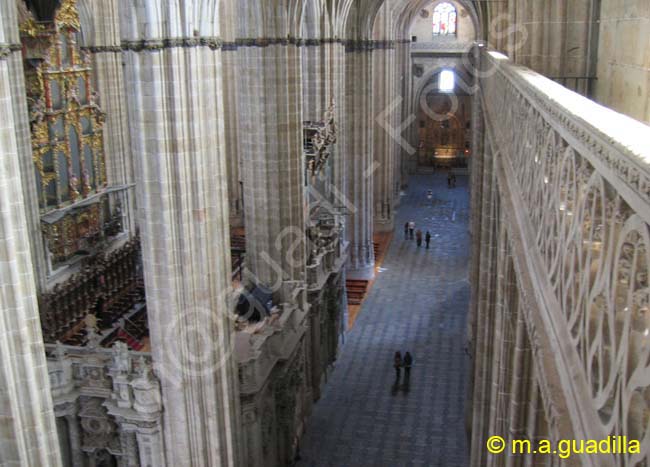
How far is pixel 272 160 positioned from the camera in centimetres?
1445

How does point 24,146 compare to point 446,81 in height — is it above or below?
below

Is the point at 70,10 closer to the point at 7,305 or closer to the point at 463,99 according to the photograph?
the point at 7,305

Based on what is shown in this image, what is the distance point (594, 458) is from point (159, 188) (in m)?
7.43

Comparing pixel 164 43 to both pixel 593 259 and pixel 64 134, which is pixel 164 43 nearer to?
pixel 593 259

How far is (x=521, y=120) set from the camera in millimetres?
5328

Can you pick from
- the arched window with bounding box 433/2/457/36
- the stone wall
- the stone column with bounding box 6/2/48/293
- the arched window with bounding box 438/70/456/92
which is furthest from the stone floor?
the arched window with bounding box 433/2/457/36

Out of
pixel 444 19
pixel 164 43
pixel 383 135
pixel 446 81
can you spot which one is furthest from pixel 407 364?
pixel 444 19

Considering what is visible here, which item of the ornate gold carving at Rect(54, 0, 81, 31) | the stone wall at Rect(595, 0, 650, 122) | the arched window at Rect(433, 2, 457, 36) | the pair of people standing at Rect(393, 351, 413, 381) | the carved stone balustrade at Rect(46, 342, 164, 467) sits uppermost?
the arched window at Rect(433, 2, 457, 36)

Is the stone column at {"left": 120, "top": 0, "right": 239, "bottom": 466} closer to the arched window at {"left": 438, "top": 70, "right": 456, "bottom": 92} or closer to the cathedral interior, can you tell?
the cathedral interior

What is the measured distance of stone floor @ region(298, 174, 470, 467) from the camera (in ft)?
50.3

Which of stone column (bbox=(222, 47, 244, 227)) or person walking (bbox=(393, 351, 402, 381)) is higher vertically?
stone column (bbox=(222, 47, 244, 227))

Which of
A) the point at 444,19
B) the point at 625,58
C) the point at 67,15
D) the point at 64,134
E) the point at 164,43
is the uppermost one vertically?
the point at 444,19

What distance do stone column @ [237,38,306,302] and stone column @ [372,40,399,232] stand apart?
15.6 meters

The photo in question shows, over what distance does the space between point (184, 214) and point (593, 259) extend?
22.2 ft
